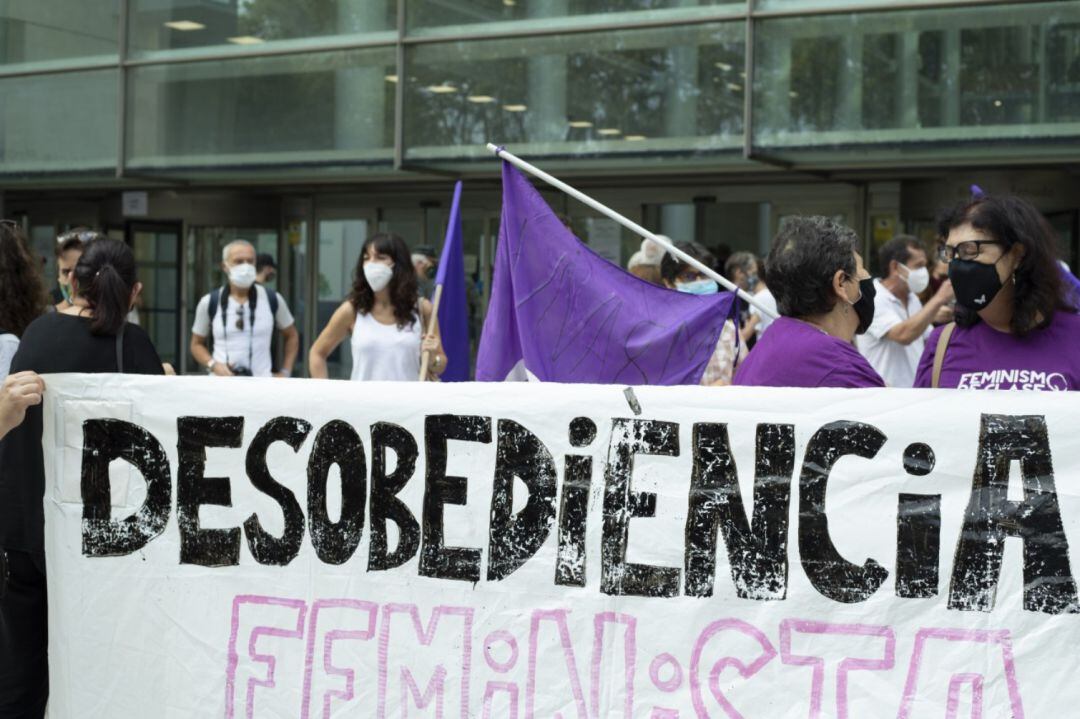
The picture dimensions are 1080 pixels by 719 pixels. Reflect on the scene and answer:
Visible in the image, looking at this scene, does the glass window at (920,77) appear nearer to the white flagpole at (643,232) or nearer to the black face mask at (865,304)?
the white flagpole at (643,232)

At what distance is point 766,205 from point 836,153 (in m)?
2.05

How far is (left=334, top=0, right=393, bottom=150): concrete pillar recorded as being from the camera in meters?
12.7

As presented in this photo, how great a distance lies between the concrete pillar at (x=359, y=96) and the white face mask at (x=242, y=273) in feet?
12.5

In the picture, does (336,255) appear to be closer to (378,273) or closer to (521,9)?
(521,9)

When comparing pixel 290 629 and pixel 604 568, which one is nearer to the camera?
pixel 604 568

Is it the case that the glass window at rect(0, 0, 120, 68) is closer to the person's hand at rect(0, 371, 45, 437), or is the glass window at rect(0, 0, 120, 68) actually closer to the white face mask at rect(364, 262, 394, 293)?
the white face mask at rect(364, 262, 394, 293)

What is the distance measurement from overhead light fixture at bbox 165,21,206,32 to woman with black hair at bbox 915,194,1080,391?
1120 centimetres

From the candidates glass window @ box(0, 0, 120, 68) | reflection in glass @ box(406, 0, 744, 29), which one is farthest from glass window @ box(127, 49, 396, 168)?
glass window @ box(0, 0, 120, 68)

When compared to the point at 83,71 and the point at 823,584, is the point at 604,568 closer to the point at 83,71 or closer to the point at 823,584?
the point at 823,584

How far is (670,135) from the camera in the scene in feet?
37.6

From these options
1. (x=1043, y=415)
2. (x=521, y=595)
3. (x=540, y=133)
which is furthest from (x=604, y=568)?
(x=540, y=133)

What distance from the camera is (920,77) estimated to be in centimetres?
1046

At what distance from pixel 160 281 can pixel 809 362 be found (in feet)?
44.9

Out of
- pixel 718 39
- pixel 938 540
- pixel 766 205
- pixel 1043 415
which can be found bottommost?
pixel 938 540
